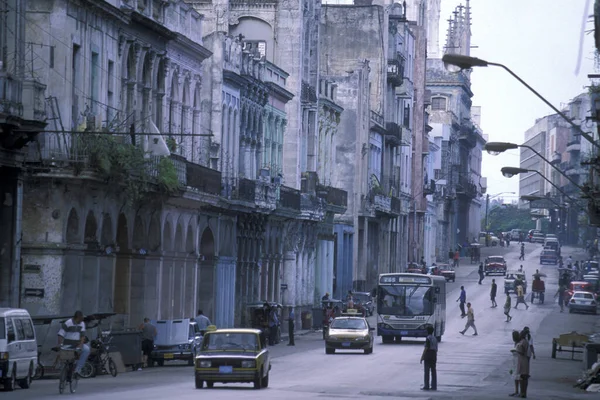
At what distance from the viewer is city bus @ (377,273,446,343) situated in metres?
69.8

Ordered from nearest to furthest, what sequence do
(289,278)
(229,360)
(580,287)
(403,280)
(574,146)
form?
(229,360) < (403,280) < (289,278) < (580,287) < (574,146)

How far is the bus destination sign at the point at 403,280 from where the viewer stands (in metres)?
70.7

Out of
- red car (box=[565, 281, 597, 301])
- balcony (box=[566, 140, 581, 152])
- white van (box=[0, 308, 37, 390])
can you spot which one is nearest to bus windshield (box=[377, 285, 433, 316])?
red car (box=[565, 281, 597, 301])

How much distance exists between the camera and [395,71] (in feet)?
378

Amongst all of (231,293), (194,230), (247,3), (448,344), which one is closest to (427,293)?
Result: (448,344)

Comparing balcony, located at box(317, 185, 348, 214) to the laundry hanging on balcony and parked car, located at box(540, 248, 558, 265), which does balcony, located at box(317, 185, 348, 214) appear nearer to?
the laundry hanging on balcony

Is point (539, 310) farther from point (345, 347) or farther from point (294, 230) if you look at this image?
point (345, 347)

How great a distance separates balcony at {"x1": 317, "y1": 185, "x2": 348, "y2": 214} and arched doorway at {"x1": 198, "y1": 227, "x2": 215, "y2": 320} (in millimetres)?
21361

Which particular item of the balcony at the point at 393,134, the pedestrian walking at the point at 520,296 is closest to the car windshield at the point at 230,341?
the pedestrian walking at the point at 520,296

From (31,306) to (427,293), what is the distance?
94.9ft

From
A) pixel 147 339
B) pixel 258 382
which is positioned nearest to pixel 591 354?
pixel 147 339

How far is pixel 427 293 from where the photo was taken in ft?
230

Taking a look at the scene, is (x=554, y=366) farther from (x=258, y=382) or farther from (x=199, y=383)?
(x=199, y=383)

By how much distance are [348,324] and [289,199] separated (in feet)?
58.8
